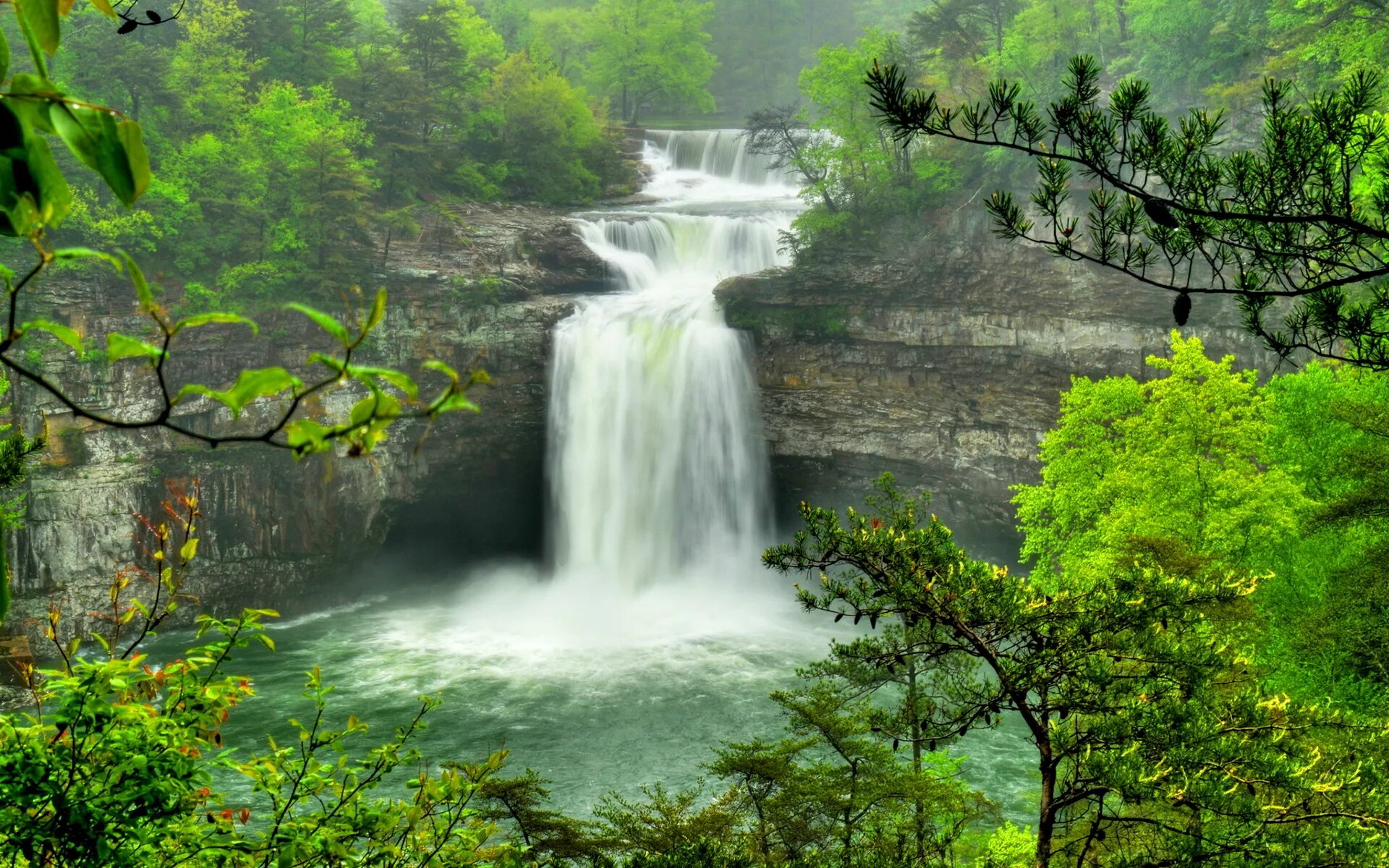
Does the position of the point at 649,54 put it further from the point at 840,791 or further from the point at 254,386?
the point at 254,386

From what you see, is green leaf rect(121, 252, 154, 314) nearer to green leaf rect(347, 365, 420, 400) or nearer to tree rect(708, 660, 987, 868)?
green leaf rect(347, 365, 420, 400)

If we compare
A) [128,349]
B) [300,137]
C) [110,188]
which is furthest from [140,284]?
[300,137]

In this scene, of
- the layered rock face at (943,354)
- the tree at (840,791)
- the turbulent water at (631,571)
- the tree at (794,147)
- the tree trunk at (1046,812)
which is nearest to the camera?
the tree trunk at (1046,812)

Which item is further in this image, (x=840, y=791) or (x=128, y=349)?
(x=840, y=791)

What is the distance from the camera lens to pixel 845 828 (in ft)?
31.7

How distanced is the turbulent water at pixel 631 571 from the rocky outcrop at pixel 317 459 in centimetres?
136

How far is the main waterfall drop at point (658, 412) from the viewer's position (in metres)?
30.4

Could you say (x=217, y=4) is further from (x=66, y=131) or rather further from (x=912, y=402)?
(x=66, y=131)

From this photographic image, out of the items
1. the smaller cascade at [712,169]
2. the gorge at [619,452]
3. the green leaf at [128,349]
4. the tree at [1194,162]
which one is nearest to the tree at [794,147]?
the gorge at [619,452]

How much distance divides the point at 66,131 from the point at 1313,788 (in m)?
6.71

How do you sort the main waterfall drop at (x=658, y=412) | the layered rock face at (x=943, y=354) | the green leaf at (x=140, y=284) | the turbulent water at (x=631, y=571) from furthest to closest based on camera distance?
the main waterfall drop at (x=658, y=412) → the layered rock face at (x=943, y=354) → the turbulent water at (x=631, y=571) → the green leaf at (x=140, y=284)

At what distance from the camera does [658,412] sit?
30.8 meters

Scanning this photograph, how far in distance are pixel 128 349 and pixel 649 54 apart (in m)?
55.6

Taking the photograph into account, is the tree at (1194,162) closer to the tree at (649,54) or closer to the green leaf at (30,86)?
the green leaf at (30,86)
